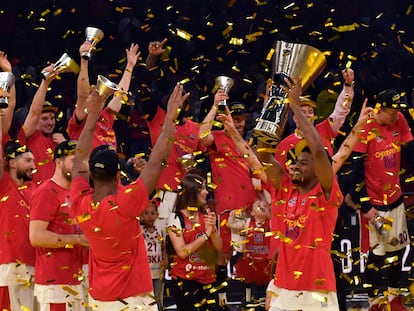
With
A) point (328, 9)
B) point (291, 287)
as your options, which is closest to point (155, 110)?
point (291, 287)

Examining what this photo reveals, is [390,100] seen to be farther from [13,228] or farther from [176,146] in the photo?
[13,228]

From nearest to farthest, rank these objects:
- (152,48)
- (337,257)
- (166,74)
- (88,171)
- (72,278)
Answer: (88,171) < (72,278) < (337,257) < (152,48) < (166,74)

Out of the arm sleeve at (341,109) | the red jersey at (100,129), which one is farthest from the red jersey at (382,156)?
the red jersey at (100,129)

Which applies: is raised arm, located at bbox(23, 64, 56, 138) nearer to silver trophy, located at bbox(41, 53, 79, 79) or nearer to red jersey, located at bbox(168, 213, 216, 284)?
silver trophy, located at bbox(41, 53, 79, 79)

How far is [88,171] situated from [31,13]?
7.15 m

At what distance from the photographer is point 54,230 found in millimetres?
7086

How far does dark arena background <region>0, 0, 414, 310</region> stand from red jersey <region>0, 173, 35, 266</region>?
5019 millimetres

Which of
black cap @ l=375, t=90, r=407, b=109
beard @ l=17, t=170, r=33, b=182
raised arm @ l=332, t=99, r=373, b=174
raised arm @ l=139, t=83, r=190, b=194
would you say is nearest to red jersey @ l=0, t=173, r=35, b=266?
beard @ l=17, t=170, r=33, b=182

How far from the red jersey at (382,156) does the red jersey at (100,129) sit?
222cm

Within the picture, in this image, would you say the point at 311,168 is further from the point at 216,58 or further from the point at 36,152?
the point at 216,58

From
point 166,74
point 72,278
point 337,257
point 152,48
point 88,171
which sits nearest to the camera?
point 88,171

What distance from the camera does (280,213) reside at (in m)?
6.83

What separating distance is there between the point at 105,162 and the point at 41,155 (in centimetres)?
298

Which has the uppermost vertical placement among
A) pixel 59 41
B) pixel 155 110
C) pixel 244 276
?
pixel 59 41
